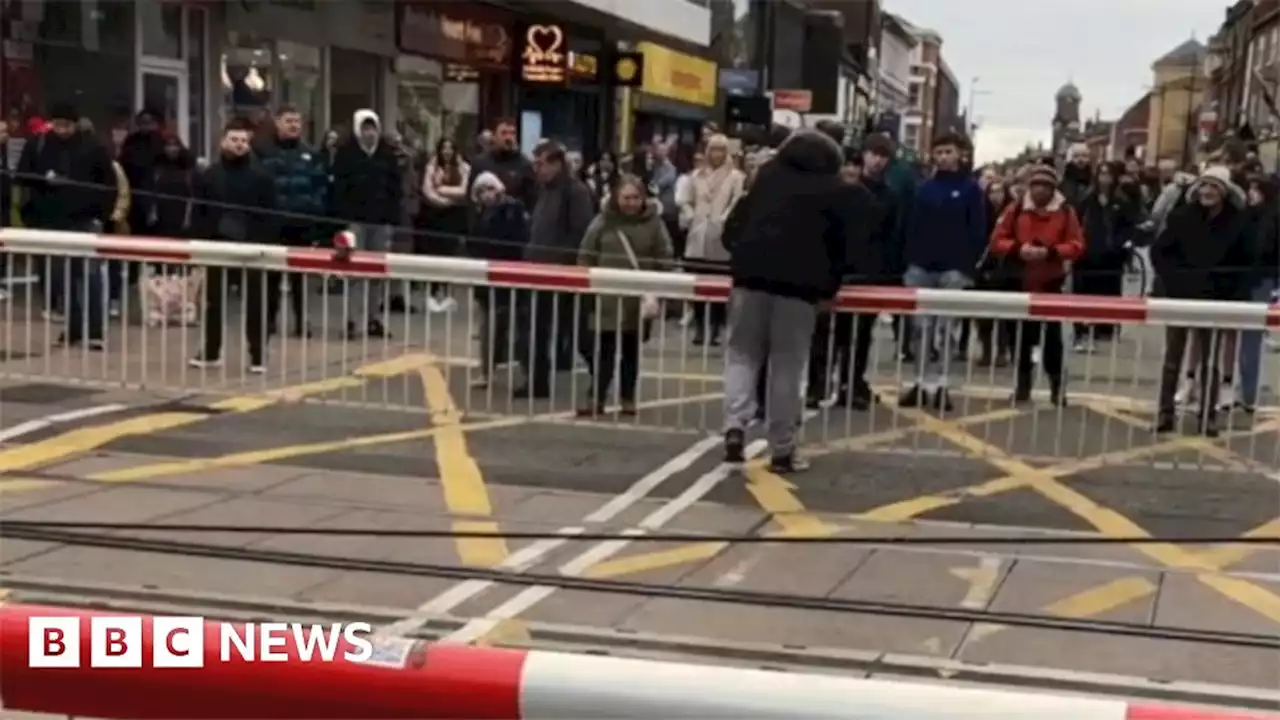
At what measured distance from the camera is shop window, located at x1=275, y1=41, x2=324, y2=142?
21.9 metres

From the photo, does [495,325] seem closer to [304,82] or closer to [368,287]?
[368,287]

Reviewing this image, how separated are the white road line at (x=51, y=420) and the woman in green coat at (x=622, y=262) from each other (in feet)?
9.07

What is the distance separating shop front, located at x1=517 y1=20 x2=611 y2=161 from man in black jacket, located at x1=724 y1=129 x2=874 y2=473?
18810mm

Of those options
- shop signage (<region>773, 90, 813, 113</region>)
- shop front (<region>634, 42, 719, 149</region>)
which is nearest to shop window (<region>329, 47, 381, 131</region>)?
shop front (<region>634, 42, 719, 149</region>)

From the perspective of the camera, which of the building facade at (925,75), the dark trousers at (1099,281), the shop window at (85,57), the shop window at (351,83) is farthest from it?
the building facade at (925,75)

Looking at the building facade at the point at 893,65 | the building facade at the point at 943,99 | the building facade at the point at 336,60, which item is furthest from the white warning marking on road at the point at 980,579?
the building facade at the point at 943,99

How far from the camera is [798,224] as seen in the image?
898 centimetres

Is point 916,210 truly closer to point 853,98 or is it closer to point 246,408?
point 246,408

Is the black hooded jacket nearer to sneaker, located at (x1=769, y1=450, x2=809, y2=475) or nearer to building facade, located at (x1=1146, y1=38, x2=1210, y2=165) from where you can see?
sneaker, located at (x1=769, y1=450, x2=809, y2=475)

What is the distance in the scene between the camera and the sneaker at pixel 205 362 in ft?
38.2

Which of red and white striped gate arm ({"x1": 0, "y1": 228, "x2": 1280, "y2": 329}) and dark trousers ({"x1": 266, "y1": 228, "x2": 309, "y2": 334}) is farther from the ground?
red and white striped gate arm ({"x1": 0, "y1": 228, "x2": 1280, "y2": 329})

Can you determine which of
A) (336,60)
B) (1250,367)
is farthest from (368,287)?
(336,60)

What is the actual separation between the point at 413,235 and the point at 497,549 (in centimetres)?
807

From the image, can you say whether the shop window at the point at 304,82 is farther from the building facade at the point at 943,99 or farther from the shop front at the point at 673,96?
the building facade at the point at 943,99
